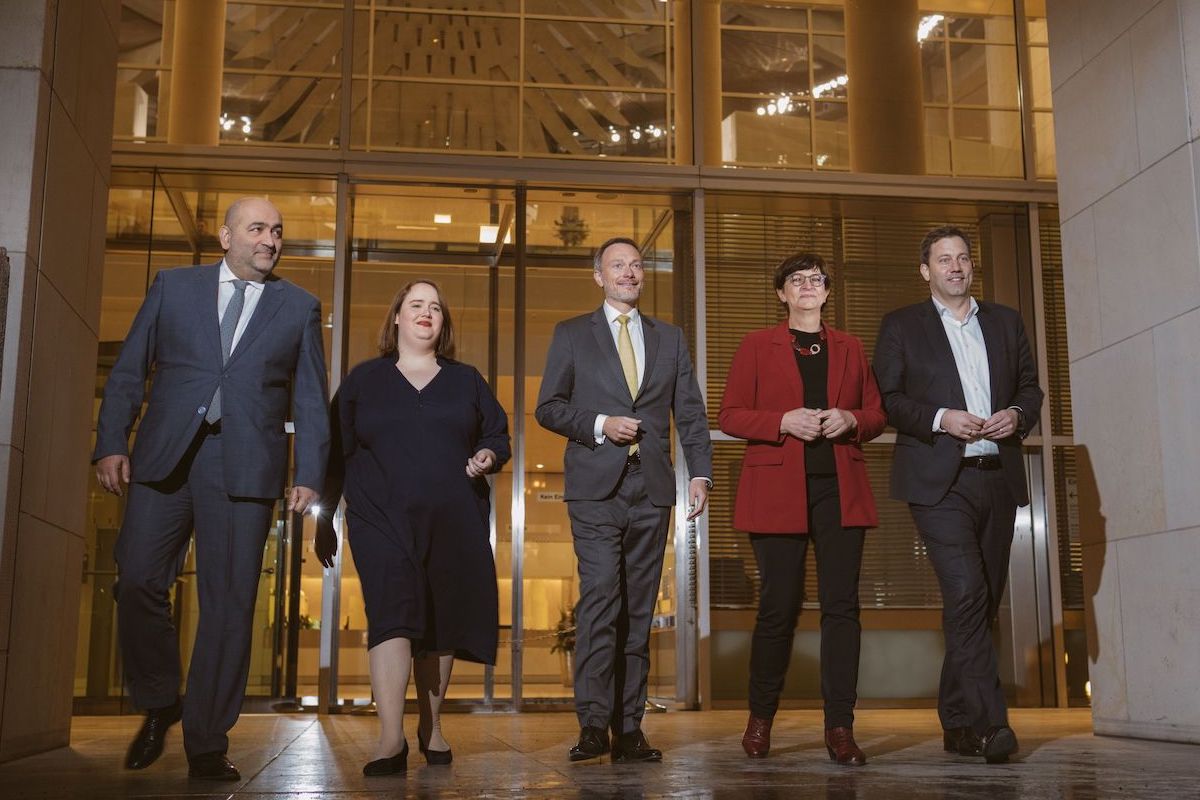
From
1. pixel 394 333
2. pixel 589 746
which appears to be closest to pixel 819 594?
pixel 589 746

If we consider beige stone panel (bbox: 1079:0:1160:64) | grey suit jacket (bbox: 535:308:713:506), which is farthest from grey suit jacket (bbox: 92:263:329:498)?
beige stone panel (bbox: 1079:0:1160:64)

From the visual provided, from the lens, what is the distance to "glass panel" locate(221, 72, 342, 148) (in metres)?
8.20

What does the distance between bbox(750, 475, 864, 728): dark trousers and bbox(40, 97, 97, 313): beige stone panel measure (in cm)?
275

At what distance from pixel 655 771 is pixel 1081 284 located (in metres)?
3.46

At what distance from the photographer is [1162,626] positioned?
17.2ft

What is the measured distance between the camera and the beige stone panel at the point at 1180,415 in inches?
199

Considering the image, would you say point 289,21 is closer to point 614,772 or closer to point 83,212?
point 83,212

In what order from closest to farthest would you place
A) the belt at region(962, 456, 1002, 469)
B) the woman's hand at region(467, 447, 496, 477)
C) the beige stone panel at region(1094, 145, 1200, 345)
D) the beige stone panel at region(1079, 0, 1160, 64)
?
1. the woman's hand at region(467, 447, 496, 477)
2. the belt at region(962, 456, 1002, 469)
3. the beige stone panel at region(1094, 145, 1200, 345)
4. the beige stone panel at region(1079, 0, 1160, 64)

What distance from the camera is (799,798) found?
10.1 ft

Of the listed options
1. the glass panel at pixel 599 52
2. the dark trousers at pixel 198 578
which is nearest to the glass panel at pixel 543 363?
the glass panel at pixel 599 52

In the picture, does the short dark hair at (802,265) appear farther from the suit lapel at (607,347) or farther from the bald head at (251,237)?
the bald head at (251,237)

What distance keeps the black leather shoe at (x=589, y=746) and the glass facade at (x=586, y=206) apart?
3.86 m

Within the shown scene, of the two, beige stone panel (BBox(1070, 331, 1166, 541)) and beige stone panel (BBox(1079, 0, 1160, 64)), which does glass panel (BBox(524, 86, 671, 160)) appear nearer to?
beige stone panel (BBox(1079, 0, 1160, 64))

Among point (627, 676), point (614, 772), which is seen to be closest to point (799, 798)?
point (614, 772)
